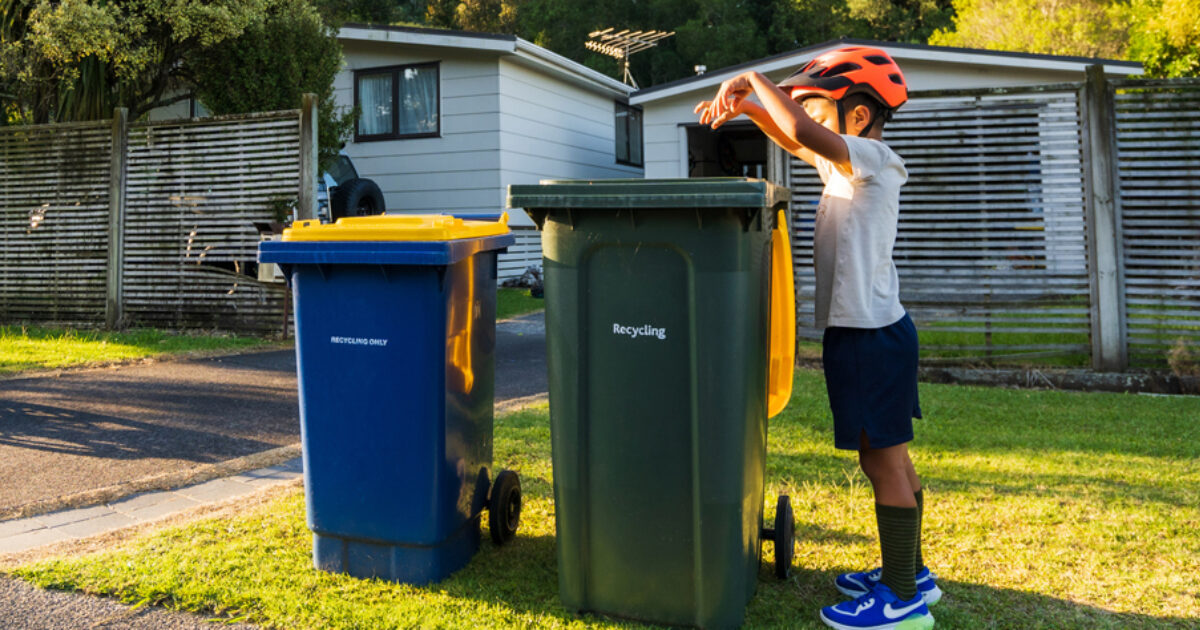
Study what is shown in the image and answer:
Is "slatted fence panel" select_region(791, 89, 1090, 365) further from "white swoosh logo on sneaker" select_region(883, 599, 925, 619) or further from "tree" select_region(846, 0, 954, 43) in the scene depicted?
"tree" select_region(846, 0, 954, 43)

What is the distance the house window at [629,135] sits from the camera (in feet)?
63.1

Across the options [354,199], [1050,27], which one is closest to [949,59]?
[354,199]

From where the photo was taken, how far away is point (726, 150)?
18438 millimetres

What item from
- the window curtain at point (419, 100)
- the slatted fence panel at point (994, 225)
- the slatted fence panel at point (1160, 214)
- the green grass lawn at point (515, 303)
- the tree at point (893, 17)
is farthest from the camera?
the tree at point (893, 17)

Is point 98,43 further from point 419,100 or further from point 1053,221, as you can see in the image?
point 1053,221

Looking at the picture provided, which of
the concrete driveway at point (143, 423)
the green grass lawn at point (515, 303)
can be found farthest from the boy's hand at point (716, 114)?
the green grass lawn at point (515, 303)

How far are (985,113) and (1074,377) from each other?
2200 millimetres

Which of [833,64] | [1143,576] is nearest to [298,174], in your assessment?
[833,64]

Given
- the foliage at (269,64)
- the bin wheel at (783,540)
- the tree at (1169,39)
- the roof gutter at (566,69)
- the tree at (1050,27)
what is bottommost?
the bin wheel at (783,540)

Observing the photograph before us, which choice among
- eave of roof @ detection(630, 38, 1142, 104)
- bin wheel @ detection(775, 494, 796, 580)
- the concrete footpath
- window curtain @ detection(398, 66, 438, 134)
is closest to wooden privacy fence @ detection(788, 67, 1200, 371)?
the concrete footpath

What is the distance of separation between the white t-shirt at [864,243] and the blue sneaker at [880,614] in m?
0.85

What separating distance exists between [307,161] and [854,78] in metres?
7.34

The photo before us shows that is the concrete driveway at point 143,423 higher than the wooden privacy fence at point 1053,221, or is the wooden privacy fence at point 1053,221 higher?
the wooden privacy fence at point 1053,221

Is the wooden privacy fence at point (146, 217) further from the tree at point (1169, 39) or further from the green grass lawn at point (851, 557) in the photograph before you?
the tree at point (1169, 39)
